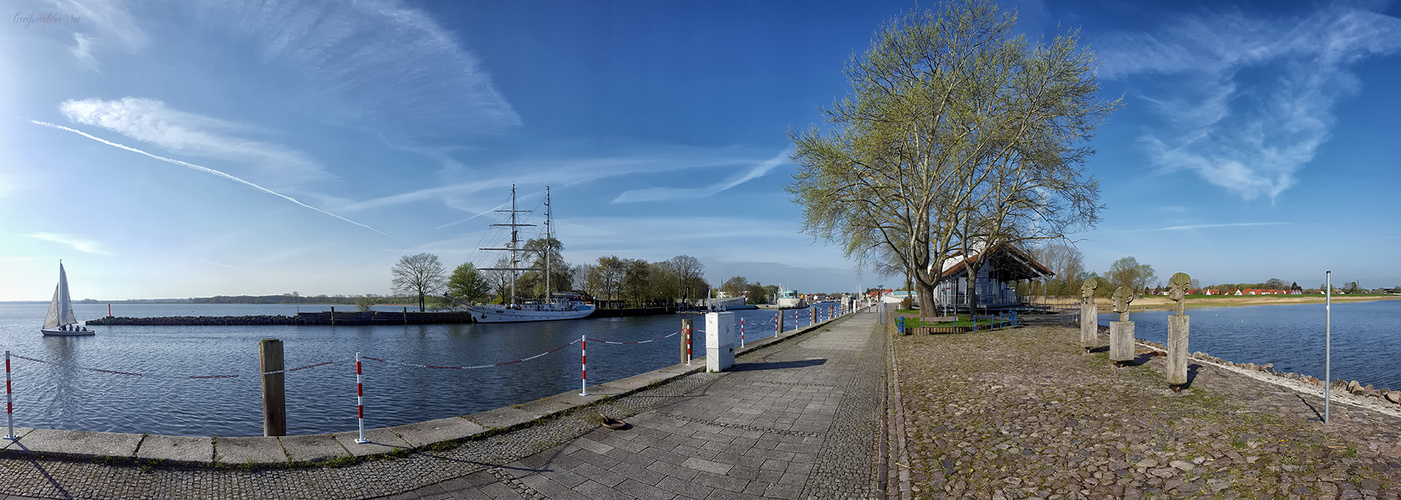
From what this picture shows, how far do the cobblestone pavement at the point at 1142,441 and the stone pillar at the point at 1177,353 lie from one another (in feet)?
0.59

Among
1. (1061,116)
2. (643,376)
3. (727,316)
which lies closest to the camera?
(643,376)

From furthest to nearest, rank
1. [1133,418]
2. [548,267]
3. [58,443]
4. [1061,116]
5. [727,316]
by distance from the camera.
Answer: [548,267] → [1061,116] → [727,316] → [1133,418] → [58,443]

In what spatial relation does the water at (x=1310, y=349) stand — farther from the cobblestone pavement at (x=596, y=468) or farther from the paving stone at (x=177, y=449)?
the paving stone at (x=177, y=449)

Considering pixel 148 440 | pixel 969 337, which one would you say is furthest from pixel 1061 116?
pixel 148 440

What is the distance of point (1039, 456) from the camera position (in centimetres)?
550

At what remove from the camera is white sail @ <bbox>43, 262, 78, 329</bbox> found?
43050mm

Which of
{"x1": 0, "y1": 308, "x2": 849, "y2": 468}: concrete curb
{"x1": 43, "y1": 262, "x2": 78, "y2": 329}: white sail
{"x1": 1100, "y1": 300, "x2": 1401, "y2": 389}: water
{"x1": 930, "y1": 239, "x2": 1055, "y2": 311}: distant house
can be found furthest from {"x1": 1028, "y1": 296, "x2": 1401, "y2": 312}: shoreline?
{"x1": 43, "y1": 262, "x2": 78, "y2": 329}: white sail

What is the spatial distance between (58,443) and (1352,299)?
192m

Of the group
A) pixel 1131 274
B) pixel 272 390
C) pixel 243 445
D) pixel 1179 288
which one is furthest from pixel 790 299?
pixel 243 445

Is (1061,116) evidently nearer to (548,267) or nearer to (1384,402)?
(1384,402)

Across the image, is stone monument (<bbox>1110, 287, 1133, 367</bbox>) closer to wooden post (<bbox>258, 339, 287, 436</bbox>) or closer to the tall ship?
wooden post (<bbox>258, 339, 287, 436</bbox>)

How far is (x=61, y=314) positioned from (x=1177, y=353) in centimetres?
6880

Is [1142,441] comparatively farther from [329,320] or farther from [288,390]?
[329,320]

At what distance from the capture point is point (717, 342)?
1147 cm
